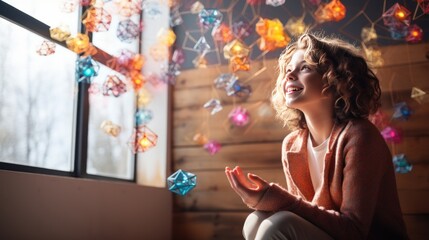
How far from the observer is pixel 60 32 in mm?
1884

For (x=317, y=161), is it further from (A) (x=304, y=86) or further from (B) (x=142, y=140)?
(B) (x=142, y=140)

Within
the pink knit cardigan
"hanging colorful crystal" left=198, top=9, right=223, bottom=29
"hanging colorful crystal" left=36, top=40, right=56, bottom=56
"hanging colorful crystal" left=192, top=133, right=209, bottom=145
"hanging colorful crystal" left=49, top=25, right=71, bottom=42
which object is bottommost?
the pink knit cardigan

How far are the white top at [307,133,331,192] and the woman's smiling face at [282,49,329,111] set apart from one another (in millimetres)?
148

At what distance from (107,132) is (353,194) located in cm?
136

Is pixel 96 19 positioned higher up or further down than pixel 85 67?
higher up

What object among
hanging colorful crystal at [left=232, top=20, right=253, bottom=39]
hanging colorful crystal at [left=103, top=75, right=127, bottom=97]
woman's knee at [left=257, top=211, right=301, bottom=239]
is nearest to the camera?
woman's knee at [left=257, top=211, right=301, bottom=239]

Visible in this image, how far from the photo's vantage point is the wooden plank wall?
7.72ft

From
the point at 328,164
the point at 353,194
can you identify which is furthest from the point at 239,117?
the point at 353,194

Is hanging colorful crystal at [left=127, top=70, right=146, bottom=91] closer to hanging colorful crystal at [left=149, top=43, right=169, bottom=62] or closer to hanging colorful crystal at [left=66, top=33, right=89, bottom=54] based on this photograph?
hanging colorful crystal at [left=149, top=43, right=169, bottom=62]

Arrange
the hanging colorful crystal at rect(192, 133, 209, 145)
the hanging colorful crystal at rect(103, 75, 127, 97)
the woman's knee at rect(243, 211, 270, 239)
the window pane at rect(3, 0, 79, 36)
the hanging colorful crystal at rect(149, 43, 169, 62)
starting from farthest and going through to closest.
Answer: the hanging colorful crystal at rect(192, 133, 209, 145) → the hanging colorful crystal at rect(149, 43, 169, 62) → the hanging colorful crystal at rect(103, 75, 127, 97) → the window pane at rect(3, 0, 79, 36) → the woman's knee at rect(243, 211, 270, 239)

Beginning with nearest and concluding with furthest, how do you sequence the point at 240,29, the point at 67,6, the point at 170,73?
the point at 67,6 → the point at 240,29 → the point at 170,73

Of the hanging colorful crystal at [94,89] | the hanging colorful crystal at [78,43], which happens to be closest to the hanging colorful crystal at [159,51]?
the hanging colorful crystal at [94,89]

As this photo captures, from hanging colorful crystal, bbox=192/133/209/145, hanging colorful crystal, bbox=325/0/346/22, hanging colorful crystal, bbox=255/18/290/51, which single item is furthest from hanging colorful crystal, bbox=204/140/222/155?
hanging colorful crystal, bbox=325/0/346/22

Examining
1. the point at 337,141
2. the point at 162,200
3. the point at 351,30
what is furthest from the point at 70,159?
the point at 351,30
